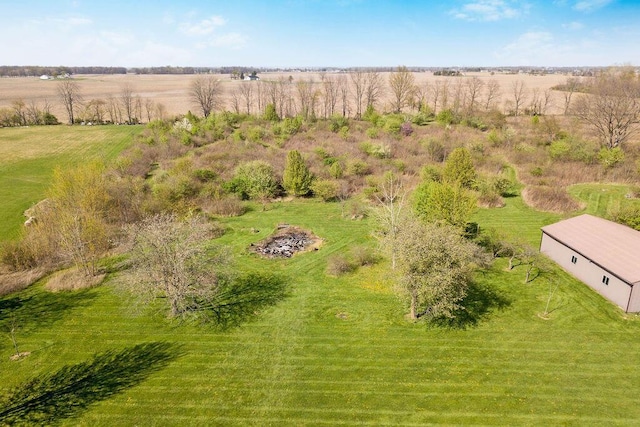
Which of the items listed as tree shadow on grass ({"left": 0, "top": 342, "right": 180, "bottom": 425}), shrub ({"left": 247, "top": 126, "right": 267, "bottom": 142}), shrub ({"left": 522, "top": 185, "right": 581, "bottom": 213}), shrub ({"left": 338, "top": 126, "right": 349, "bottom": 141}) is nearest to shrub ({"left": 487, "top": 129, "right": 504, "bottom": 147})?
shrub ({"left": 522, "top": 185, "right": 581, "bottom": 213})

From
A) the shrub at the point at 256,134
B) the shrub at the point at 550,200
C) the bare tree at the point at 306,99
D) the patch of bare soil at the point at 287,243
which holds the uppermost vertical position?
the bare tree at the point at 306,99

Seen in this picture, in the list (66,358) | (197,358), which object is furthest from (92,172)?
(197,358)

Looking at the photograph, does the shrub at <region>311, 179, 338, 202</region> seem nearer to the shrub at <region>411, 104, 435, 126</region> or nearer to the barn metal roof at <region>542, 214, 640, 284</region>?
the barn metal roof at <region>542, 214, 640, 284</region>

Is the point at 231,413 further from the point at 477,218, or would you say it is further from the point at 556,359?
the point at 477,218

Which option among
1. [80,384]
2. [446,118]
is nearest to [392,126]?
[446,118]

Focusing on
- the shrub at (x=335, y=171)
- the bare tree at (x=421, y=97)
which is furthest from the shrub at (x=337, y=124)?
the shrub at (x=335, y=171)

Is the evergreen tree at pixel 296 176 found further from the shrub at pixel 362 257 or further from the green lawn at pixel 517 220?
the green lawn at pixel 517 220
